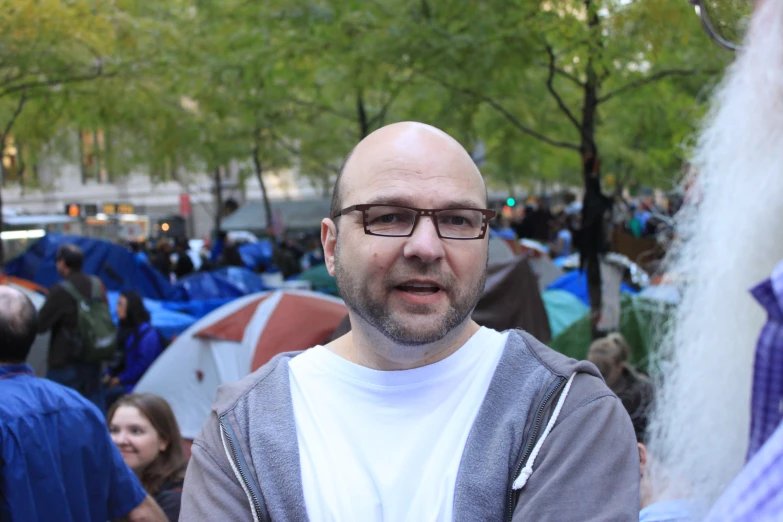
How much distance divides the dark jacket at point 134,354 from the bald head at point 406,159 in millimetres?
6589

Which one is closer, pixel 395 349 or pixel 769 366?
pixel 769 366

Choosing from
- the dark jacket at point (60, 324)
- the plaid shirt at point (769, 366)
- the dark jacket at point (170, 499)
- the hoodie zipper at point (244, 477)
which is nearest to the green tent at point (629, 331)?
the dark jacket at point (60, 324)

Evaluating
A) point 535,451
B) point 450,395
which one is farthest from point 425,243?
point 535,451

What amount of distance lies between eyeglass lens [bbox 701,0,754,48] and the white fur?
123 millimetres

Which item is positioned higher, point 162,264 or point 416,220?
point 416,220

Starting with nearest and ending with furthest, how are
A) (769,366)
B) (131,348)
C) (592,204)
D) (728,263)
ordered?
(769,366) < (728,263) < (592,204) < (131,348)

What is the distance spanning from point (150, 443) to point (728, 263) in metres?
3.41

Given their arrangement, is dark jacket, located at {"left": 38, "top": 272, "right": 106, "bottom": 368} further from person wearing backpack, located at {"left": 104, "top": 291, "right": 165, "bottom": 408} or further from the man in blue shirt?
the man in blue shirt

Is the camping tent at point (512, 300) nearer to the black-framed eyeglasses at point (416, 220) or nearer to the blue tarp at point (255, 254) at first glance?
the black-framed eyeglasses at point (416, 220)

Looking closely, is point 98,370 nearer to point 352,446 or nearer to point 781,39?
point 352,446

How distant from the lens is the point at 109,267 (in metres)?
12.7

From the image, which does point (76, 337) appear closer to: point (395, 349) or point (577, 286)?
point (395, 349)

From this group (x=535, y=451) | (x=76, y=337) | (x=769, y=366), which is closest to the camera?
(x=769, y=366)

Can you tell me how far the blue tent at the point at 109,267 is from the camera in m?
12.8
